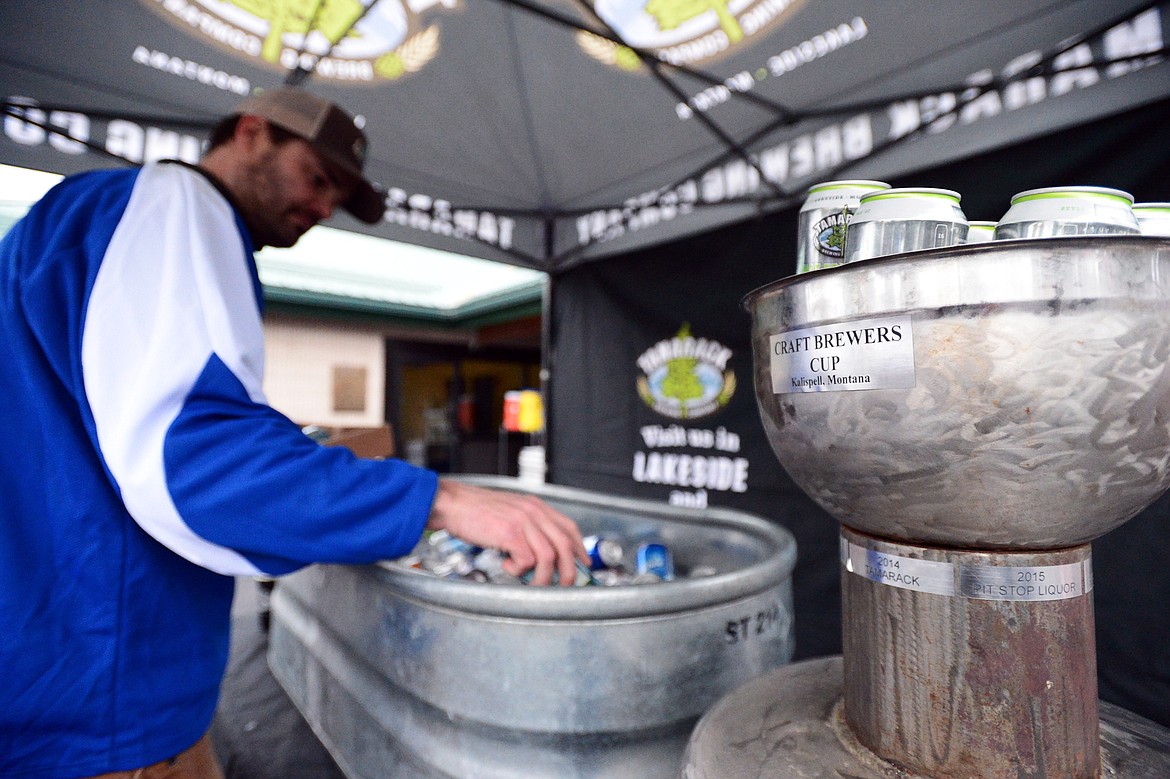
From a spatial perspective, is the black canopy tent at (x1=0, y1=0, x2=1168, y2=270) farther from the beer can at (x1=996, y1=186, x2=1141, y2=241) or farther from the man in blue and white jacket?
the beer can at (x1=996, y1=186, x2=1141, y2=241)

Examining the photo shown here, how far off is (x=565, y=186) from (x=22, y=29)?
2026mm

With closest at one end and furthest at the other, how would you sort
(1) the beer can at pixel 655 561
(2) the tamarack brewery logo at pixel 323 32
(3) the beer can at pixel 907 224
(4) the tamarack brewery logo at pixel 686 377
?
1. (3) the beer can at pixel 907 224
2. (1) the beer can at pixel 655 561
3. (2) the tamarack brewery logo at pixel 323 32
4. (4) the tamarack brewery logo at pixel 686 377

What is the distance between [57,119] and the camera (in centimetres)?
175

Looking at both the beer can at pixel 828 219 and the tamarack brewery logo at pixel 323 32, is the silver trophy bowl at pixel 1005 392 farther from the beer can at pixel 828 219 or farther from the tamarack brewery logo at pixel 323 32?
the tamarack brewery logo at pixel 323 32

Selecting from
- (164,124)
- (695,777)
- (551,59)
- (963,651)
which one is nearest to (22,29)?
(164,124)

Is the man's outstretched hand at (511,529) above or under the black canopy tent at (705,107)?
under

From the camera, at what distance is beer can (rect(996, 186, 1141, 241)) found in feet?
1.64

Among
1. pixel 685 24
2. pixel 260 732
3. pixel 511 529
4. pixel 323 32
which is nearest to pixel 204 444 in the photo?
pixel 511 529

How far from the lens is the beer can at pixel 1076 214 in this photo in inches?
19.7

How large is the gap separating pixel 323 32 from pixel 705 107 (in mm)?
1390

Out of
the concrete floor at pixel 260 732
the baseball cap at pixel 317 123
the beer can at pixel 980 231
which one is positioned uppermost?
the baseball cap at pixel 317 123

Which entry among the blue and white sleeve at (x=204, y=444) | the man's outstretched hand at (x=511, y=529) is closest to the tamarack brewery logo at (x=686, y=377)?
the man's outstretched hand at (x=511, y=529)

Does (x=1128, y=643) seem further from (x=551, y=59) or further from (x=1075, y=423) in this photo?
(x=551, y=59)

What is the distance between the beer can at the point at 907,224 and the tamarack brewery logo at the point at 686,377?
2.27 meters
